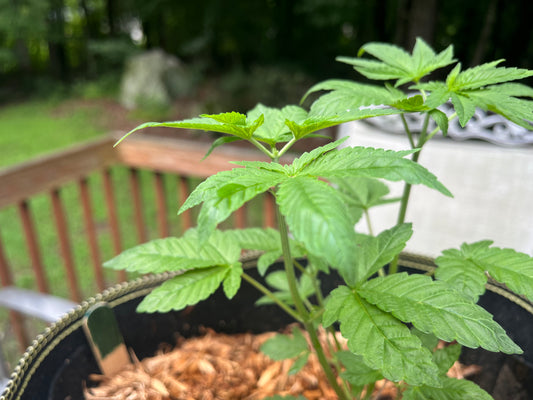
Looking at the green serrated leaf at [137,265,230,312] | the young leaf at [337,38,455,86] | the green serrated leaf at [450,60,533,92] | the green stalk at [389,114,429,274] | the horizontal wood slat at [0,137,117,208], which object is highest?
the young leaf at [337,38,455,86]

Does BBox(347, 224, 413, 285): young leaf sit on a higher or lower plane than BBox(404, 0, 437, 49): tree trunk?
lower

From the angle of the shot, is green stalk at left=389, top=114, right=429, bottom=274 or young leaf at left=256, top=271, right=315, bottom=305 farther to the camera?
young leaf at left=256, top=271, right=315, bottom=305

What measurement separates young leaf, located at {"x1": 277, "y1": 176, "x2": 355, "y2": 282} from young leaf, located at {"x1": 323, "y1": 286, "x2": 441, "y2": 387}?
165mm

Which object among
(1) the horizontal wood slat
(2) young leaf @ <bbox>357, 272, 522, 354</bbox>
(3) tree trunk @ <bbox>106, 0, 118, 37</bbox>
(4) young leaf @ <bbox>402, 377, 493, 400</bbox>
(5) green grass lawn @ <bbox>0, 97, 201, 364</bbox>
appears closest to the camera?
(2) young leaf @ <bbox>357, 272, 522, 354</bbox>

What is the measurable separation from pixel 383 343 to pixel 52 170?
159 cm

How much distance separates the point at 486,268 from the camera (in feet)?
2.12

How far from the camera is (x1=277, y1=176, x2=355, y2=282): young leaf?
400mm

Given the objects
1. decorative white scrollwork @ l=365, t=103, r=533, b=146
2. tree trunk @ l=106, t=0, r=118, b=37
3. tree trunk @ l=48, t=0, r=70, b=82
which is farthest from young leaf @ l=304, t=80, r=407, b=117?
tree trunk @ l=106, t=0, r=118, b=37

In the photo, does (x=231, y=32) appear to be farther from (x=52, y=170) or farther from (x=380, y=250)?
(x=380, y=250)

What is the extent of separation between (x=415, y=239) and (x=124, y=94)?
745cm

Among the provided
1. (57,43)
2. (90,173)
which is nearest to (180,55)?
(57,43)

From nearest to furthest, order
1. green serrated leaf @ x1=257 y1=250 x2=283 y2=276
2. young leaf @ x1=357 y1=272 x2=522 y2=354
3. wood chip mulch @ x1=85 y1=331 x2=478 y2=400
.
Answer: young leaf @ x1=357 y1=272 x2=522 y2=354 < green serrated leaf @ x1=257 y1=250 x2=283 y2=276 < wood chip mulch @ x1=85 y1=331 x2=478 y2=400

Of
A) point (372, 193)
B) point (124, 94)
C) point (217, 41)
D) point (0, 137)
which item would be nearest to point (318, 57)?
point (217, 41)

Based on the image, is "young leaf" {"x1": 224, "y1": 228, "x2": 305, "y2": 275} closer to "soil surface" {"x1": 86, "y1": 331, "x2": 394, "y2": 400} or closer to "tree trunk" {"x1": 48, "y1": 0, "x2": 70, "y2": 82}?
"soil surface" {"x1": 86, "y1": 331, "x2": 394, "y2": 400}
